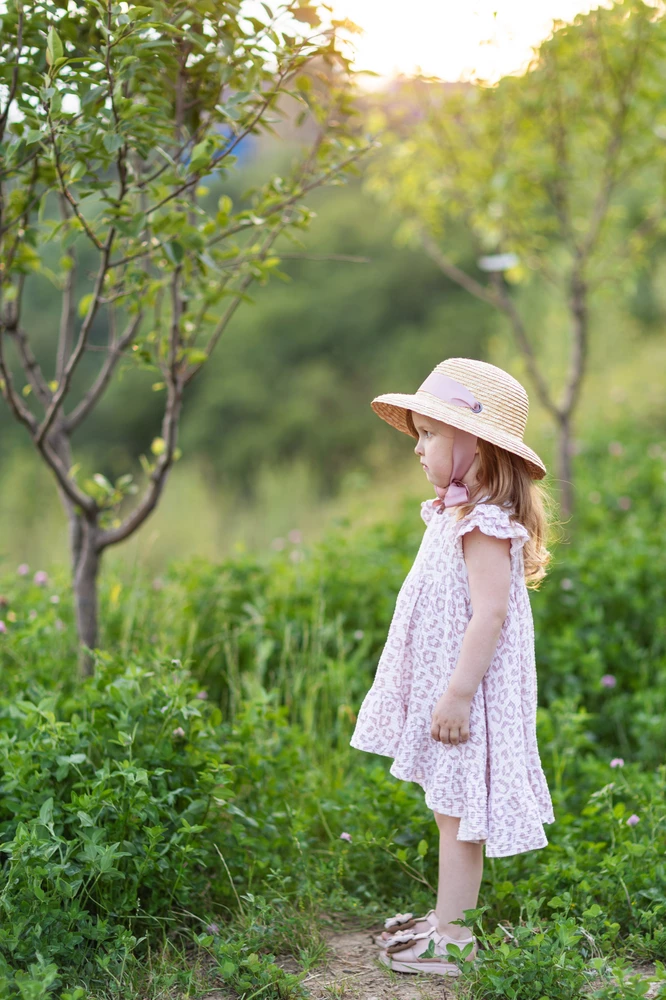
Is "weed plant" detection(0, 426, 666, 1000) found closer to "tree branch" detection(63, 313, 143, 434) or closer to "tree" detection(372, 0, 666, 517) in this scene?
"tree branch" detection(63, 313, 143, 434)

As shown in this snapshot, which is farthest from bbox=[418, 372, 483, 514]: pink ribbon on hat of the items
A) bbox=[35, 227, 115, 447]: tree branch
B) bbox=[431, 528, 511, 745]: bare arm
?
bbox=[35, 227, 115, 447]: tree branch

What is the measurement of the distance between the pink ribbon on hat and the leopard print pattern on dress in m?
0.06

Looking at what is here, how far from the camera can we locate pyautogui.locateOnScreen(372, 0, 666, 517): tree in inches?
188

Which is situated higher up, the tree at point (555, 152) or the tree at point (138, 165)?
the tree at point (555, 152)

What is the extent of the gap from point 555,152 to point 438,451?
3645 millimetres

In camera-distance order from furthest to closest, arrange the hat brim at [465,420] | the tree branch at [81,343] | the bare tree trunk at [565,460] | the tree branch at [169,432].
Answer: the bare tree trunk at [565,460] → the tree branch at [169,432] → the tree branch at [81,343] → the hat brim at [465,420]

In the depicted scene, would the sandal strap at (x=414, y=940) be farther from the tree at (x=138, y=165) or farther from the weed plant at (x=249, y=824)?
the tree at (x=138, y=165)

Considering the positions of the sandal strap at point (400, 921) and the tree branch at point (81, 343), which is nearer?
the sandal strap at point (400, 921)

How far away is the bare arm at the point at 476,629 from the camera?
2.08 metres

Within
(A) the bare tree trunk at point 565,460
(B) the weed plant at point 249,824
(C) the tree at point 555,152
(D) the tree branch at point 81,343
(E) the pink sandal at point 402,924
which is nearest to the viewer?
(B) the weed plant at point 249,824

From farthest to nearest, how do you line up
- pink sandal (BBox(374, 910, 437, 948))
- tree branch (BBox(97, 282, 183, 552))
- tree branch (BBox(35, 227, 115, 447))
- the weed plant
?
tree branch (BBox(97, 282, 183, 552)), tree branch (BBox(35, 227, 115, 447)), pink sandal (BBox(374, 910, 437, 948)), the weed plant

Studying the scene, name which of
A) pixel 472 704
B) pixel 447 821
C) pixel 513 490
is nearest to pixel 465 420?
pixel 513 490

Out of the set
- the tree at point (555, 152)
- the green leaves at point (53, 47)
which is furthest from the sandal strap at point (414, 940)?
the tree at point (555, 152)

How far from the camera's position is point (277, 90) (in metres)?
2.48
